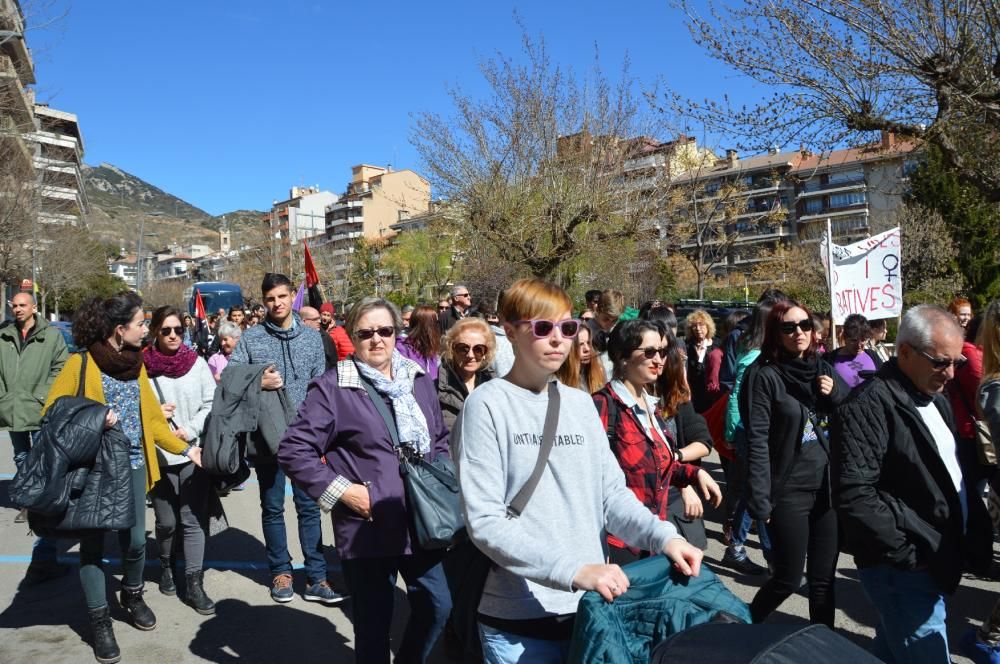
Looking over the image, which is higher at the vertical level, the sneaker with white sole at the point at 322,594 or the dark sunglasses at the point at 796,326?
the dark sunglasses at the point at 796,326

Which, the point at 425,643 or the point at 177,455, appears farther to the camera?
the point at 177,455

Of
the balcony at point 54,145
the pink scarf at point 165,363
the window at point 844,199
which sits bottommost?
the pink scarf at point 165,363

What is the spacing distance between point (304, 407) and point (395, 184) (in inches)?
4073

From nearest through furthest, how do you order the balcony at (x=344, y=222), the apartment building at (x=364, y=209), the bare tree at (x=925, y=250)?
the bare tree at (x=925, y=250), the apartment building at (x=364, y=209), the balcony at (x=344, y=222)

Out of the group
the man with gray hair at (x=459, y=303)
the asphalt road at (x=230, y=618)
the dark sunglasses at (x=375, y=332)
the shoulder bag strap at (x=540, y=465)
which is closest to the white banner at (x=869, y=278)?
the asphalt road at (x=230, y=618)

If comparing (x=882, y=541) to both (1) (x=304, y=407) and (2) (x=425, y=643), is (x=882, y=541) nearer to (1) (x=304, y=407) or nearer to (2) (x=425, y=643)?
(2) (x=425, y=643)

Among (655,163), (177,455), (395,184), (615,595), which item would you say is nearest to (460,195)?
(655,163)

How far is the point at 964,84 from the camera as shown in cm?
862

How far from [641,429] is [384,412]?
1.11m

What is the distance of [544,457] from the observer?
87.4 inches

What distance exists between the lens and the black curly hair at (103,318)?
15.3 ft

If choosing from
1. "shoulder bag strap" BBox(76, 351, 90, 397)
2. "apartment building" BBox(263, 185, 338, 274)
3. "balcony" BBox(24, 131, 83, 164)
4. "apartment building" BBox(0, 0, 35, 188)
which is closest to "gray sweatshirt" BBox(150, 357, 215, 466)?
"shoulder bag strap" BBox(76, 351, 90, 397)

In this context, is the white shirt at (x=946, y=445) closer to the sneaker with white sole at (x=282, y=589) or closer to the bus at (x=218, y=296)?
the sneaker with white sole at (x=282, y=589)

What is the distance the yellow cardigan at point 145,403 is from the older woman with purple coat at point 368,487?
190 centimetres
